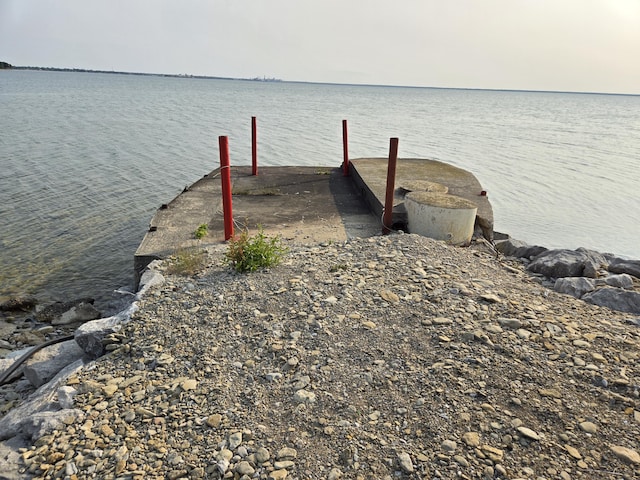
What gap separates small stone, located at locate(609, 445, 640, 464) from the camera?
312 cm

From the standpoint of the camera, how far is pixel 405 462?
3141 mm

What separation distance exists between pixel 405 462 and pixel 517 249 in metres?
6.98

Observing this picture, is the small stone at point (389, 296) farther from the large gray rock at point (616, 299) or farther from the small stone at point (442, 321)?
the large gray rock at point (616, 299)

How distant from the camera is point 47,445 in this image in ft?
11.2

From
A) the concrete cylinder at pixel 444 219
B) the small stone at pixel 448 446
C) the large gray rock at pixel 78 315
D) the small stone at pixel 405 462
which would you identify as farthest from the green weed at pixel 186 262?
the small stone at pixel 448 446

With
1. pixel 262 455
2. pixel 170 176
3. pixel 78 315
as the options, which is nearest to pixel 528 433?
pixel 262 455

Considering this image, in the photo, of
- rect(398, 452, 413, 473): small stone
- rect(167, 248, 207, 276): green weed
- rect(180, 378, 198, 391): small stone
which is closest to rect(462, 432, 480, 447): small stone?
rect(398, 452, 413, 473): small stone

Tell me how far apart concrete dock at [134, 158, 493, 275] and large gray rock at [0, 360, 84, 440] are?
2546 mm

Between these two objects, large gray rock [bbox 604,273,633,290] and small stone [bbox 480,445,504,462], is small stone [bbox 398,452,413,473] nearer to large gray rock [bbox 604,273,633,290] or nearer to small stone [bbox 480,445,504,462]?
small stone [bbox 480,445,504,462]

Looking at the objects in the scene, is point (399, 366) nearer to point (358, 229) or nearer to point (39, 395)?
point (39, 395)

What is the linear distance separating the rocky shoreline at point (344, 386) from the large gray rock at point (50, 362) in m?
0.53

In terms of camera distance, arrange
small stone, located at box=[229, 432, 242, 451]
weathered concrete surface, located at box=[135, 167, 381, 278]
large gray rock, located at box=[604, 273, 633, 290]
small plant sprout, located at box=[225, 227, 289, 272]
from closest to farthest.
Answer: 1. small stone, located at box=[229, 432, 242, 451]
2. small plant sprout, located at box=[225, 227, 289, 272]
3. large gray rock, located at box=[604, 273, 633, 290]
4. weathered concrete surface, located at box=[135, 167, 381, 278]

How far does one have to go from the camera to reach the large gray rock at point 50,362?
497 cm

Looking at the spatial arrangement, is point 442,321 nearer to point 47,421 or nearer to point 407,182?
point 47,421
